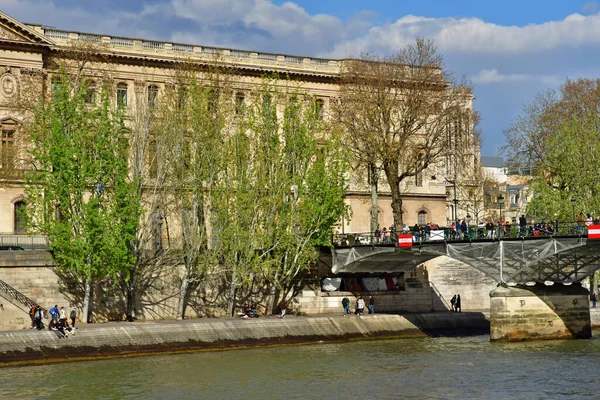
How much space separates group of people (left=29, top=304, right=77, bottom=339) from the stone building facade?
63.7 ft

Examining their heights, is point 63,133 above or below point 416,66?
below

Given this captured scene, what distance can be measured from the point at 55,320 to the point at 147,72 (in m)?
32.9

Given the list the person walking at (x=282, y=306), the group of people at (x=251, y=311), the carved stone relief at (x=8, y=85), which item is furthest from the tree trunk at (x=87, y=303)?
the carved stone relief at (x=8, y=85)

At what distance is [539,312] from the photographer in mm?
65688

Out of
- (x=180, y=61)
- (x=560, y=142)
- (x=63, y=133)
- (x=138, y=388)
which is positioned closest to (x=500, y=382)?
(x=138, y=388)

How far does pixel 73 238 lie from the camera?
62.8m

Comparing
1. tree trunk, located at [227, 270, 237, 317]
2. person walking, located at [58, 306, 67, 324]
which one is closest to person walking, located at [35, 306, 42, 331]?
person walking, located at [58, 306, 67, 324]

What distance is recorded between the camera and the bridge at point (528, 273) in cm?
6306

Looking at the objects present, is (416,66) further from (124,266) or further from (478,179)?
(124,266)

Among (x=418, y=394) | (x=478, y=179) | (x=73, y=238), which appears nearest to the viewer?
(x=418, y=394)

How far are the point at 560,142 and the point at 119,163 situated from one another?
30.7m

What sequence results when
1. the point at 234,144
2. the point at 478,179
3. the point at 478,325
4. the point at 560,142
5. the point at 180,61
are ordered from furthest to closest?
the point at 478,179
the point at 180,61
the point at 560,142
the point at 478,325
the point at 234,144

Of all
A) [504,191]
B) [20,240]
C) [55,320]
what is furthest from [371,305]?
[504,191]

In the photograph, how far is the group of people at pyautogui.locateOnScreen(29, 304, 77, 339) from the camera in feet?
186
